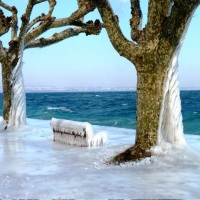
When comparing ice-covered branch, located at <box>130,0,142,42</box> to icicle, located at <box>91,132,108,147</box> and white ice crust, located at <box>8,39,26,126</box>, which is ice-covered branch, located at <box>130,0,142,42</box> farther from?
white ice crust, located at <box>8,39,26,126</box>

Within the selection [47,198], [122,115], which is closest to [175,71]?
[47,198]

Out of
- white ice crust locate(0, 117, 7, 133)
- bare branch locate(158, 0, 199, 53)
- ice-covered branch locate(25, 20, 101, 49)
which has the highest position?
ice-covered branch locate(25, 20, 101, 49)

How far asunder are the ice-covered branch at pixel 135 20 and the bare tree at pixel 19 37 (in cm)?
694

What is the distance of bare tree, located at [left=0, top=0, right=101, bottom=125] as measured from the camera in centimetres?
1587

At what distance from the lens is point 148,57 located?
26.4 feet

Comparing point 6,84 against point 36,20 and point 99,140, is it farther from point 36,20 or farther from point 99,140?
point 99,140

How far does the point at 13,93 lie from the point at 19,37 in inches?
83.1

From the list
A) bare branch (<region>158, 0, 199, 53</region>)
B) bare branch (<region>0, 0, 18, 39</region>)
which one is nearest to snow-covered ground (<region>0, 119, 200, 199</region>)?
bare branch (<region>158, 0, 199, 53</region>)

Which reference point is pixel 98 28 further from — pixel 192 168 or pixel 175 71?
pixel 192 168

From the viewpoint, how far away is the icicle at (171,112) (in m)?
8.27

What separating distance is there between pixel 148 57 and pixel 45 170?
2.67 metres

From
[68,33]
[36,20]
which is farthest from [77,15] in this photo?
[36,20]

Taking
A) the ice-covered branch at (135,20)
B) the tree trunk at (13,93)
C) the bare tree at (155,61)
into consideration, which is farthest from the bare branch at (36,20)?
the bare tree at (155,61)

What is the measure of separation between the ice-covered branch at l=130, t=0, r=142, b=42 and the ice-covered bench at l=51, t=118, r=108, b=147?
115 inches
